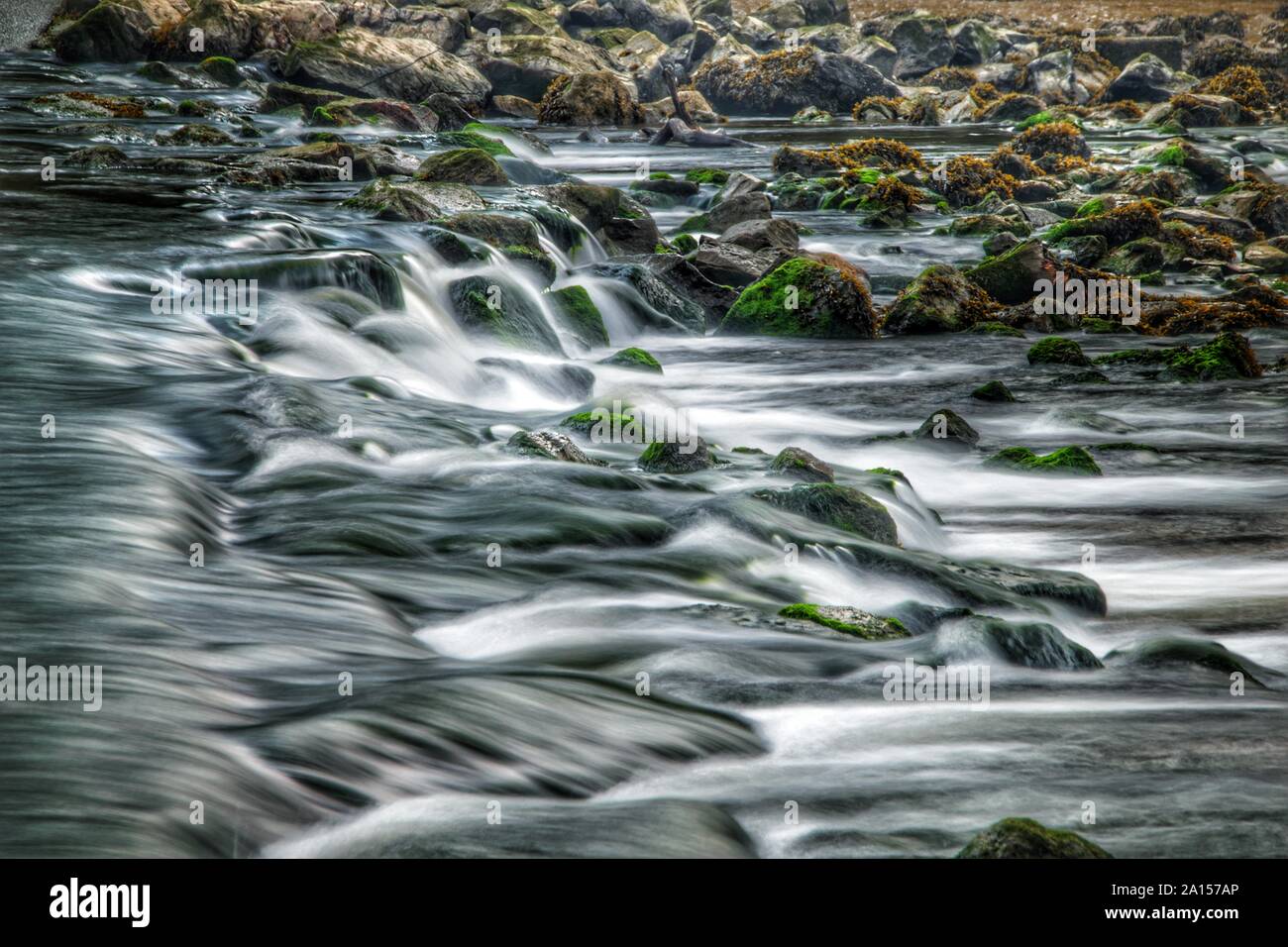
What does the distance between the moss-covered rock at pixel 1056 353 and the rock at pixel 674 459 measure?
5554 mm

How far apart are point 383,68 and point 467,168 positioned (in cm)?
1694

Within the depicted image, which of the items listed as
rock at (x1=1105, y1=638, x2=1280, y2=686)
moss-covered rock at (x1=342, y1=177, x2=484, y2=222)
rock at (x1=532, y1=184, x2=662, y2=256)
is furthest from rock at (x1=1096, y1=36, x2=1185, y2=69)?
rock at (x1=1105, y1=638, x2=1280, y2=686)

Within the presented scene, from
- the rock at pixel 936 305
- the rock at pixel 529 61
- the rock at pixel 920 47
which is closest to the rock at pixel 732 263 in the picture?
the rock at pixel 936 305

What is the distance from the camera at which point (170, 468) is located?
7086 millimetres

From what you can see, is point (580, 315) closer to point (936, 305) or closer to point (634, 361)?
point (634, 361)

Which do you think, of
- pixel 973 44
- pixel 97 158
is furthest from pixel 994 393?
pixel 973 44

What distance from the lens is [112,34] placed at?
34625 millimetres

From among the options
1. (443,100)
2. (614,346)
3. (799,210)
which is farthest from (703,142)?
(614,346)

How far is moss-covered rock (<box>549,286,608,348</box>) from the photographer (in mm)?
13914

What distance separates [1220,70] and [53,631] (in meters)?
50.9

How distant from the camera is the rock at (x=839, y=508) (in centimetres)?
754

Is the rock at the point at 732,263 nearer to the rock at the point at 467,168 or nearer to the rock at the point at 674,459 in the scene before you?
the rock at the point at 467,168

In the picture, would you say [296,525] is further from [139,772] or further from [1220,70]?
[1220,70]

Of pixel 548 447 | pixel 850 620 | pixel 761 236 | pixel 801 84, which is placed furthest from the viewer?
pixel 801 84
